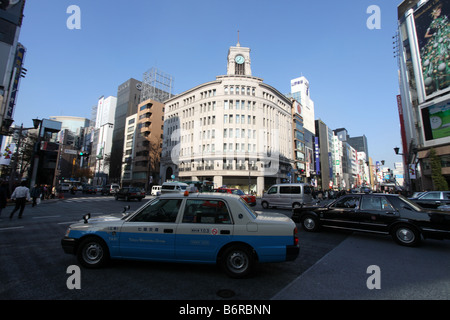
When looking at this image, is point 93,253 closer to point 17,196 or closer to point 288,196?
point 17,196

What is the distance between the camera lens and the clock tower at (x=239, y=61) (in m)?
54.8

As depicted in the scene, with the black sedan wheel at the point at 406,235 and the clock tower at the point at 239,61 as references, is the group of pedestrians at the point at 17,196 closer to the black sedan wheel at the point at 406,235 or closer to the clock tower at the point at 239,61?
the black sedan wheel at the point at 406,235

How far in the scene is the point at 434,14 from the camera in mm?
31109

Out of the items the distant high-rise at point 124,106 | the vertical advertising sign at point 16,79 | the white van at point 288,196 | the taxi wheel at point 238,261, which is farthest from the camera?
the distant high-rise at point 124,106

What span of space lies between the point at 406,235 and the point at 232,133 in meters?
42.1

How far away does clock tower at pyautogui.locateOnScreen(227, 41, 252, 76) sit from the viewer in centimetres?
5484

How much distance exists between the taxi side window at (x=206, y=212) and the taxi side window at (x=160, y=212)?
24 cm

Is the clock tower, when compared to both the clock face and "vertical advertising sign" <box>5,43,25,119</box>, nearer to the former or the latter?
the clock face

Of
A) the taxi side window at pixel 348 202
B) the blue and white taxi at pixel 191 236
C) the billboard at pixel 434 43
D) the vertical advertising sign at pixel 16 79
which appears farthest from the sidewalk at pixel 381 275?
the vertical advertising sign at pixel 16 79

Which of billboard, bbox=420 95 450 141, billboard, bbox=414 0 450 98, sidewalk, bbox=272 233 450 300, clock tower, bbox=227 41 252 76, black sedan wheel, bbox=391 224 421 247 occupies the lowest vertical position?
sidewalk, bbox=272 233 450 300

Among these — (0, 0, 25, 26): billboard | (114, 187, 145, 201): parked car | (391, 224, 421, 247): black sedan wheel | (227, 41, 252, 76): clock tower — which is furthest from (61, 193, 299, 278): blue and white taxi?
(0, 0, 25, 26): billboard

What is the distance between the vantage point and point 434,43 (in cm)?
3105
